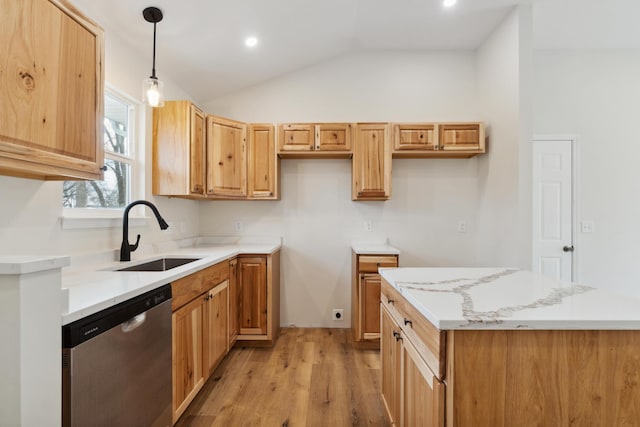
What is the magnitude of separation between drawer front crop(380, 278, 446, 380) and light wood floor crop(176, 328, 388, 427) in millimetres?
926

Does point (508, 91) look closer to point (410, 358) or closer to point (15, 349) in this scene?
point (410, 358)

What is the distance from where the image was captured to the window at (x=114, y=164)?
6.55 ft

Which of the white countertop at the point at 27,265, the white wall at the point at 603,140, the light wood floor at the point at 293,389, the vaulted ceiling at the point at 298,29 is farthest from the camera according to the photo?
the white wall at the point at 603,140

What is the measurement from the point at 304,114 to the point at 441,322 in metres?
3.02

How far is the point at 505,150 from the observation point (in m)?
2.81

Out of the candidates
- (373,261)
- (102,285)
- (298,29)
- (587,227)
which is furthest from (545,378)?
(587,227)

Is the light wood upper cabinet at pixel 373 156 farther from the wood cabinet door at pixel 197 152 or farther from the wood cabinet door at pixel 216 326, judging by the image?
the wood cabinet door at pixel 216 326

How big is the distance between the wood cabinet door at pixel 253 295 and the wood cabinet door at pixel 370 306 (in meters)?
0.93

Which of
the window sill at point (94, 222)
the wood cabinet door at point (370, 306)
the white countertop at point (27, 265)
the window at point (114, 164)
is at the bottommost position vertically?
the wood cabinet door at point (370, 306)

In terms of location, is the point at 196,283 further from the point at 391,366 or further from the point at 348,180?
the point at 348,180

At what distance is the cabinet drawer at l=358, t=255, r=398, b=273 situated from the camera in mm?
2873

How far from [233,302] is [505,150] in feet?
9.40

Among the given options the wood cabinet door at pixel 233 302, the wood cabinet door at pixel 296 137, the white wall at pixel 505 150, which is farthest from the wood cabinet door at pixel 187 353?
the white wall at pixel 505 150

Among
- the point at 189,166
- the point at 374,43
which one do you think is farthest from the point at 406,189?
the point at 189,166
